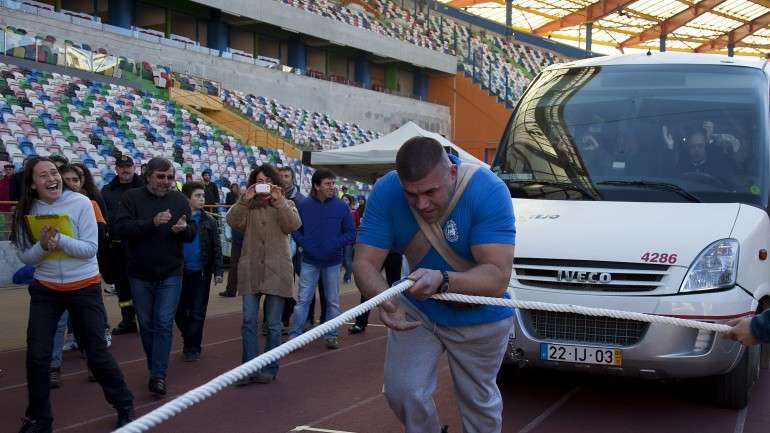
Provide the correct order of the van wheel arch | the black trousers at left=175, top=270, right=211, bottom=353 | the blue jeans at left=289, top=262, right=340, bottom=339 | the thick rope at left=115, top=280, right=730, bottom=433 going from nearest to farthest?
the thick rope at left=115, top=280, right=730, bottom=433 → the van wheel arch → the black trousers at left=175, top=270, right=211, bottom=353 → the blue jeans at left=289, top=262, right=340, bottom=339

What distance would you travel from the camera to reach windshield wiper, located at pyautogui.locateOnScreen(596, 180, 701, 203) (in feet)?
22.3

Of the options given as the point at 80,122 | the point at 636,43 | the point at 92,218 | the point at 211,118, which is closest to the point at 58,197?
the point at 92,218

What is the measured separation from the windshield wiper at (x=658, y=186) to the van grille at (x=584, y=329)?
1276 millimetres

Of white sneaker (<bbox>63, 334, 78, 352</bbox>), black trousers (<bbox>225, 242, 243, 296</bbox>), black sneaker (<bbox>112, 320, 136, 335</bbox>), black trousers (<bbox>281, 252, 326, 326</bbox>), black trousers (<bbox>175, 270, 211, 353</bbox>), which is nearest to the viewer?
black trousers (<bbox>175, 270, 211, 353</bbox>)

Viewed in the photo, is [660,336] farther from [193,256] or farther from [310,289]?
[193,256]

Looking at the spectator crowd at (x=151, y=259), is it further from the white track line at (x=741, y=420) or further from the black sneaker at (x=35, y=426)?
the white track line at (x=741, y=420)

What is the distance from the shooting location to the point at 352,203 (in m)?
19.6

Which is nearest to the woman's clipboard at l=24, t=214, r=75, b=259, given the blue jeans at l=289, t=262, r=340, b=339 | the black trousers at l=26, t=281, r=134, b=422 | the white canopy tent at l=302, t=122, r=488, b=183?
the black trousers at l=26, t=281, r=134, b=422

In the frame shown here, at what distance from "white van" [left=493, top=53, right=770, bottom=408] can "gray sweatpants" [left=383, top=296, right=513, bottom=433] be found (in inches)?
77.9

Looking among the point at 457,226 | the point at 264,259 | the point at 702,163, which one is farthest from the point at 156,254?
the point at 702,163

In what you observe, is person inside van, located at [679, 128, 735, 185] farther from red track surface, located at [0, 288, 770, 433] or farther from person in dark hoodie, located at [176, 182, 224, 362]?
person in dark hoodie, located at [176, 182, 224, 362]

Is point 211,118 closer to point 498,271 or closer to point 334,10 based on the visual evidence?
point 334,10

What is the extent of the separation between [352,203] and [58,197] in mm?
13541

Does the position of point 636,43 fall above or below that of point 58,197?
above
